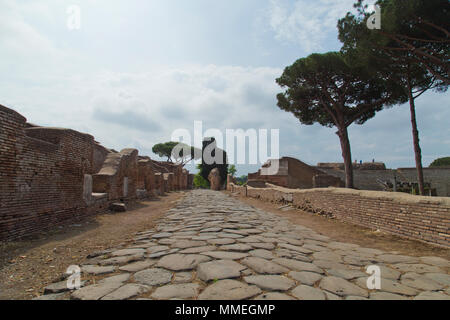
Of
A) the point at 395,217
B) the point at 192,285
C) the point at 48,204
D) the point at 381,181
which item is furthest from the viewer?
the point at 381,181

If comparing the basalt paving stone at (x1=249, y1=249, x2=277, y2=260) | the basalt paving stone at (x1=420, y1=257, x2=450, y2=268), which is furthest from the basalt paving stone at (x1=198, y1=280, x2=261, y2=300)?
the basalt paving stone at (x1=420, y1=257, x2=450, y2=268)

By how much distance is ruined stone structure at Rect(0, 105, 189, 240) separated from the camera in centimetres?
401

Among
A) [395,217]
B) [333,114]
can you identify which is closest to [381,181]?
[333,114]

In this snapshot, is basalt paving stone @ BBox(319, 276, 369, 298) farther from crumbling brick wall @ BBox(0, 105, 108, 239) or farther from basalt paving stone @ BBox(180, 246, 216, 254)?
crumbling brick wall @ BBox(0, 105, 108, 239)

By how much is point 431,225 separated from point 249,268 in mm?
3491

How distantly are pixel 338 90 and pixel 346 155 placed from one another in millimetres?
4764

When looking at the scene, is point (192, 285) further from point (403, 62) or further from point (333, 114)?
point (333, 114)

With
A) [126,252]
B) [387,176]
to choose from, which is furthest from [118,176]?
[387,176]

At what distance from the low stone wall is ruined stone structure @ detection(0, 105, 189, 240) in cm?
710

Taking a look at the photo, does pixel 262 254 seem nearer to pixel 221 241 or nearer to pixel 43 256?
pixel 221 241

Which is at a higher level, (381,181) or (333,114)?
(333,114)

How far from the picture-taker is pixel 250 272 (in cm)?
216

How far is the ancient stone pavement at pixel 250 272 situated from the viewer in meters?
1.77
